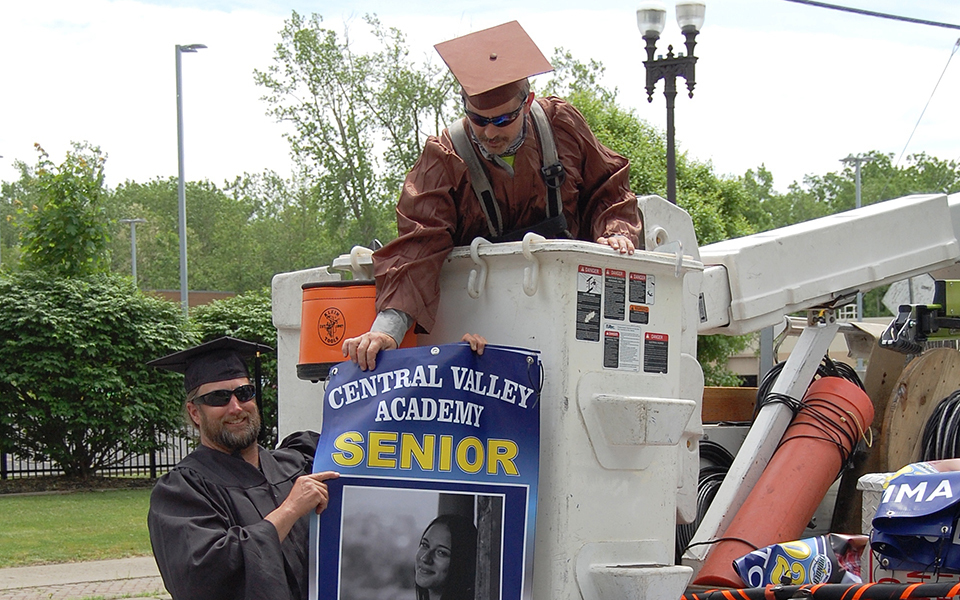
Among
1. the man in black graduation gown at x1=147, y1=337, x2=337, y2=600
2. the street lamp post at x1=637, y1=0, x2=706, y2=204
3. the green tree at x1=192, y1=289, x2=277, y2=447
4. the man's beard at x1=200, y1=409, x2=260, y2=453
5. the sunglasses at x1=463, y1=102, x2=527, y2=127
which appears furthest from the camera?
the green tree at x1=192, y1=289, x2=277, y2=447

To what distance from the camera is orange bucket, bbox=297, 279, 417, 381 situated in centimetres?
360

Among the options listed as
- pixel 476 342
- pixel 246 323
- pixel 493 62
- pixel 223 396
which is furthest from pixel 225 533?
pixel 246 323

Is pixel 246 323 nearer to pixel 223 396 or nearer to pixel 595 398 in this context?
pixel 223 396

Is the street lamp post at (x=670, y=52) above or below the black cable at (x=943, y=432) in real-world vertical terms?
above

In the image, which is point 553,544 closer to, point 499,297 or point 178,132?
point 499,297

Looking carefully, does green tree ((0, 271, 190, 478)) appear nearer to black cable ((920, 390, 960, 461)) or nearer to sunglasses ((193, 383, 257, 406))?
sunglasses ((193, 383, 257, 406))

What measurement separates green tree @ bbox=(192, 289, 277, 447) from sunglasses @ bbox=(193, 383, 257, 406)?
12000 mm

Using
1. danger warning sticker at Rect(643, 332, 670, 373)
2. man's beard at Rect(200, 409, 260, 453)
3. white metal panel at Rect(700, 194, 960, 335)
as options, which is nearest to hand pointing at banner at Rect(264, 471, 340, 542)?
man's beard at Rect(200, 409, 260, 453)

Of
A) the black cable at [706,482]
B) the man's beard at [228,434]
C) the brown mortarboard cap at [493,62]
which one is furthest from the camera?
the black cable at [706,482]

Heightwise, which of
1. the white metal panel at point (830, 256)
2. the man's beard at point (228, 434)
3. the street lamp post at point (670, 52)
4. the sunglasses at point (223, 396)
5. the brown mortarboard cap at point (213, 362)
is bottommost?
the man's beard at point (228, 434)

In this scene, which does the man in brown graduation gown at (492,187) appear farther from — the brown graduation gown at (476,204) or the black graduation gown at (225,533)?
the black graduation gown at (225,533)

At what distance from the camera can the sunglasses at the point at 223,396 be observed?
3629 millimetres

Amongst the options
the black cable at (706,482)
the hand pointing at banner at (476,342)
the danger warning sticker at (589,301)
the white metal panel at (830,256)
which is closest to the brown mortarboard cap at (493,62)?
the danger warning sticker at (589,301)

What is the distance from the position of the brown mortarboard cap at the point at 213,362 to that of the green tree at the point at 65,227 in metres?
11.7
